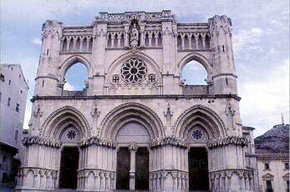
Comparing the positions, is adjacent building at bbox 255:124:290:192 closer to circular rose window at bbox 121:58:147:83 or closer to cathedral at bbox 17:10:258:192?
cathedral at bbox 17:10:258:192

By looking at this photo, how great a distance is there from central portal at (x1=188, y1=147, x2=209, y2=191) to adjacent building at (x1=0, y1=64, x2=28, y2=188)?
16201 millimetres

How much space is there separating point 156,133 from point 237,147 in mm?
5908

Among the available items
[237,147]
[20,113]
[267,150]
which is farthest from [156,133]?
[267,150]

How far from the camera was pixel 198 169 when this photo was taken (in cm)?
2430

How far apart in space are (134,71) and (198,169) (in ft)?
31.4

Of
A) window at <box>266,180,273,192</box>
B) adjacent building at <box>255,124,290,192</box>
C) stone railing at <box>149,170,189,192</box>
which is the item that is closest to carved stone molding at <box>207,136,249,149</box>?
stone railing at <box>149,170,189,192</box>

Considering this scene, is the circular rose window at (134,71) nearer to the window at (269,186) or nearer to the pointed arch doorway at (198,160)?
the pointed arch doorway at (198,160)

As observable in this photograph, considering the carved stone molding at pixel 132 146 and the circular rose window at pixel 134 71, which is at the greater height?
the circular rose window at pixel 134 71

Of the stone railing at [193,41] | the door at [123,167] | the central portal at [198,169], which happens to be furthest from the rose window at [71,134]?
the stone railing at [193,41]

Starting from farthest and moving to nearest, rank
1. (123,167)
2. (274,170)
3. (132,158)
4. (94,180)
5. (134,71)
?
(274,170), (134,71), (123,167), (132,158), (94,180)

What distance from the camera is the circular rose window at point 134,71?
89.2 feet

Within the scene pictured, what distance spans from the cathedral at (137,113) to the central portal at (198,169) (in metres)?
0.07

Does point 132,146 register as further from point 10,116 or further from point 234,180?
point 10,116

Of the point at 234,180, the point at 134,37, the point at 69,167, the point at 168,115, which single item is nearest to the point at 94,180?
the point at 69,167
